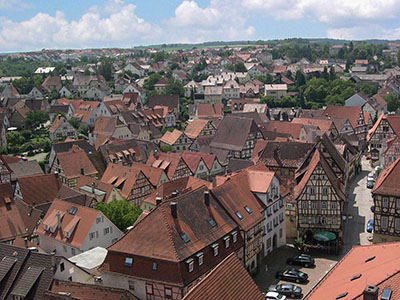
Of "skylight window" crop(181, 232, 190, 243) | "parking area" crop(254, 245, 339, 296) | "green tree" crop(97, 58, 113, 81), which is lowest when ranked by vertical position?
"parking area" crop(254, 245, 339, 296)

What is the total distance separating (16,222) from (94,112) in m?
68.1

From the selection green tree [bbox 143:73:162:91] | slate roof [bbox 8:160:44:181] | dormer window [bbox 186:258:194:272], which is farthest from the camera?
green tree [bbox 143:73:162:91]

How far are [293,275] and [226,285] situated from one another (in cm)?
1629

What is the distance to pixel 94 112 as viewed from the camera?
11194cm

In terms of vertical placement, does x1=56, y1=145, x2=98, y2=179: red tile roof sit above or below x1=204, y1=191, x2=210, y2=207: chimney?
below

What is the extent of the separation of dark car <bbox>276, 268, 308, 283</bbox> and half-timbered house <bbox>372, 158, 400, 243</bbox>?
10.2 m

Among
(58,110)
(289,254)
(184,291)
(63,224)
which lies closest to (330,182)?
(289,254)

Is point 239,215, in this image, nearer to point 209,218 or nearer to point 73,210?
point 209,218

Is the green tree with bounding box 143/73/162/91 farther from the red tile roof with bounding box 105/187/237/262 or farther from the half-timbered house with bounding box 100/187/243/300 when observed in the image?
the half-timbered house with bounding box 100/187/243/300

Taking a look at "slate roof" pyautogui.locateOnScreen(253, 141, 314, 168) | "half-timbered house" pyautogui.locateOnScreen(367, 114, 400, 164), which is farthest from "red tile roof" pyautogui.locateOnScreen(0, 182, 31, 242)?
"half-timbered house" pyautogui.locateOnScreen(367, 114, 400, 164)

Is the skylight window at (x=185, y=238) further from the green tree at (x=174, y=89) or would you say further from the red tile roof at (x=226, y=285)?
the green tree at (x=174, y=89)

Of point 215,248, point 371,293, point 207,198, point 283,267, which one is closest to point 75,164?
point 207,198

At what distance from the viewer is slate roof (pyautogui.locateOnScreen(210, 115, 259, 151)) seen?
257 feet

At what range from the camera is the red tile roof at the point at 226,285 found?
23375 millimetres
